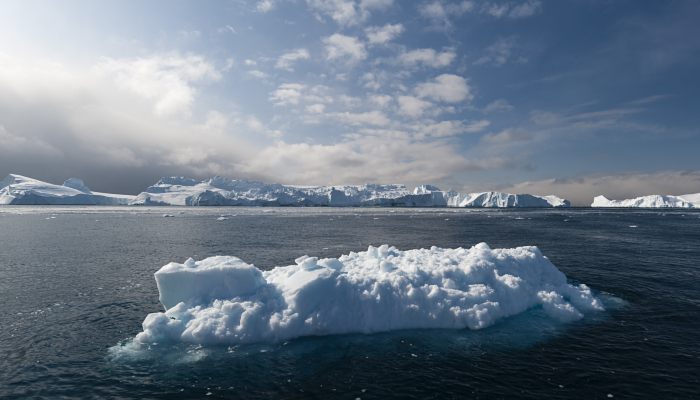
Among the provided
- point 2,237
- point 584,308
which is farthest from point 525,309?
point 2,237

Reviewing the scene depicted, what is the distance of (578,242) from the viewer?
49125mm

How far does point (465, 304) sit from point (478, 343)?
8.13 ft

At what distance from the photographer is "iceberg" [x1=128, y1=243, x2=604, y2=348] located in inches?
603

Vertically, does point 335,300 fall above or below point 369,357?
above

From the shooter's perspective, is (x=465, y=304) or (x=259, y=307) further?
(x=465, y=304)

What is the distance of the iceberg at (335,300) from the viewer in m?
15.3

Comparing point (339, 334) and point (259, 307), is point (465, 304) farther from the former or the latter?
point (259, 307)

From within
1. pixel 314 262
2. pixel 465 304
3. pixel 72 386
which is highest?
pixel 314 262

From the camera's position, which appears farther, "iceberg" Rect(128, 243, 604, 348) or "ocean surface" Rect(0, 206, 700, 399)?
"iceberg" Rect(128, 243, 604, 348)

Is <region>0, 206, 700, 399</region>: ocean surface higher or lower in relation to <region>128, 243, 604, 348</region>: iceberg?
lower

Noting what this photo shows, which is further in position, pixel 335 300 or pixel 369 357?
pixel 335 300

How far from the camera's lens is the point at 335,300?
16.7 meters

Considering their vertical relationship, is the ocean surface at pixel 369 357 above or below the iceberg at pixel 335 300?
below

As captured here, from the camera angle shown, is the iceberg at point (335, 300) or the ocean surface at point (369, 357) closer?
the ocean surface at point (369, 357)
